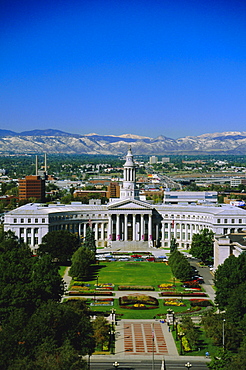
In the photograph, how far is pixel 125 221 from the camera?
14838 cm

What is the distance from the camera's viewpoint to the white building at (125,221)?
461 ft

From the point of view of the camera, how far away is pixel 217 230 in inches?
5374

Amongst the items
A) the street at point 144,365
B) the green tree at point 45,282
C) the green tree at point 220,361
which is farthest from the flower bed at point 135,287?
the green tree at point 220,361

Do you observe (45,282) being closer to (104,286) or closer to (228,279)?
(228,279)

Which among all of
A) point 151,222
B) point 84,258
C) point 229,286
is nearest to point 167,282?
point 84,258

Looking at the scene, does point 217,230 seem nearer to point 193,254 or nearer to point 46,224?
point 193,254

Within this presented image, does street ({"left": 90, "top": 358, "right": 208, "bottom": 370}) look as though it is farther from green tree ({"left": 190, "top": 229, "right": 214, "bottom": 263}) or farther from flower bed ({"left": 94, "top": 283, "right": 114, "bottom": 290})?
green tree ({"left": 190, "top": 229, "right": 214, "bottom": 263})

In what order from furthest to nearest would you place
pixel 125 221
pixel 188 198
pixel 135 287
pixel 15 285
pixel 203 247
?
pixel 188 198 → pixel 125 221 → pixel 203 247 → pixel 135 287 → pixel 15 285

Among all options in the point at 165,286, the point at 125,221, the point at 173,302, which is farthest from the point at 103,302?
the point at 125,221

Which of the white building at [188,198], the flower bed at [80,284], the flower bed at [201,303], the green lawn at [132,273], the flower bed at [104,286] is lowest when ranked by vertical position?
the green lawn at [132,273]

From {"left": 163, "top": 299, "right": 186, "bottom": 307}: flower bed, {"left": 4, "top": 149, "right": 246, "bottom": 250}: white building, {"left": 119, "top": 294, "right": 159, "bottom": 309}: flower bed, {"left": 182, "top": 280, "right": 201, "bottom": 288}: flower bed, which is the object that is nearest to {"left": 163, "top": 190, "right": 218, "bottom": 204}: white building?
{"left": 4, "top": 149, "right": 246, "bottom": 250}: white building

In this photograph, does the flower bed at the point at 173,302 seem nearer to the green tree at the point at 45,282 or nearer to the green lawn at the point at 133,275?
the green lawn at the point at 133,275

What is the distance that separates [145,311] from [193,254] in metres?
39.2

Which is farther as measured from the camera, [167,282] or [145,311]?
[167,282]
